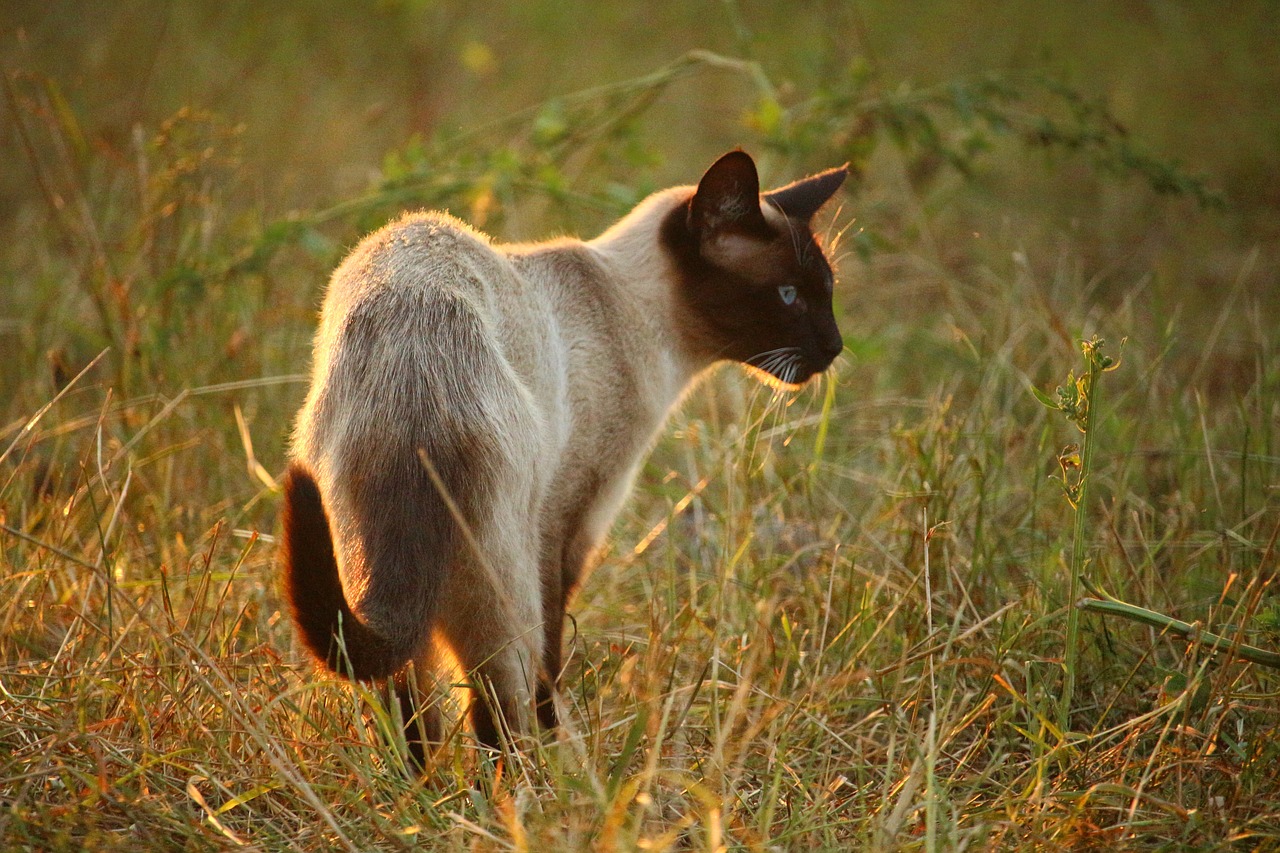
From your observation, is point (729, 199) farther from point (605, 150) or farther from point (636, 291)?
point (605, 150)

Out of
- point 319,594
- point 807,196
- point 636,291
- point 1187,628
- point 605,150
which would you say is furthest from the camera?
point 605,150

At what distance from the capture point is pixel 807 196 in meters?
3.06

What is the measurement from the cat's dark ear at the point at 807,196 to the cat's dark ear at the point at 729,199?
215 mm

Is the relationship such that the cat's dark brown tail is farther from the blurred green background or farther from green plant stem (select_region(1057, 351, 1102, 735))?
the blurred green background

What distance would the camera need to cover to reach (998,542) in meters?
3.03

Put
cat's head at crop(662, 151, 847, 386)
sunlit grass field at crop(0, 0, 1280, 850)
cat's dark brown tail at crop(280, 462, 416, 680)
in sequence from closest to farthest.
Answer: cat's dark brown tail at crop(280, 462, 416, 680)
sunlit grass field at crop(0, 0, 1280, 850)
cat's head at crop(662, 151, 847, 386)

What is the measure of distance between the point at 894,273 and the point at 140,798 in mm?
4603

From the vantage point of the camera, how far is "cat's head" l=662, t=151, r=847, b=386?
9.37 ft

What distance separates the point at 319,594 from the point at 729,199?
4.61ft

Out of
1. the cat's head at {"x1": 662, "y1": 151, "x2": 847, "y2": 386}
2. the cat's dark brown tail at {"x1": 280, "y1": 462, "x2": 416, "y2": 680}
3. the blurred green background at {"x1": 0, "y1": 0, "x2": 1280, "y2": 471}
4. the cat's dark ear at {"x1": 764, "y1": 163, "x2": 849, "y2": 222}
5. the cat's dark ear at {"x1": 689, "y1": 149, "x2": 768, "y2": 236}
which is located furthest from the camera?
the blurred green background at {"x1": 0, "y1": 0, "x2": 1280, "y2": 471}

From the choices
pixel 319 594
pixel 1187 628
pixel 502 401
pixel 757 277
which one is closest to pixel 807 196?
pixel 757 277

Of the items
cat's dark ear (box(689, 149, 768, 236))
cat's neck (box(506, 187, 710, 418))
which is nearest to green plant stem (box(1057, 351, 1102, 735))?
cat's dark ear (box(689, 149, 768, 236))

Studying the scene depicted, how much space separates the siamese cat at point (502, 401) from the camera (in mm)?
2021

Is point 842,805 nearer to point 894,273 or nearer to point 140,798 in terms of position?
point 140,798
